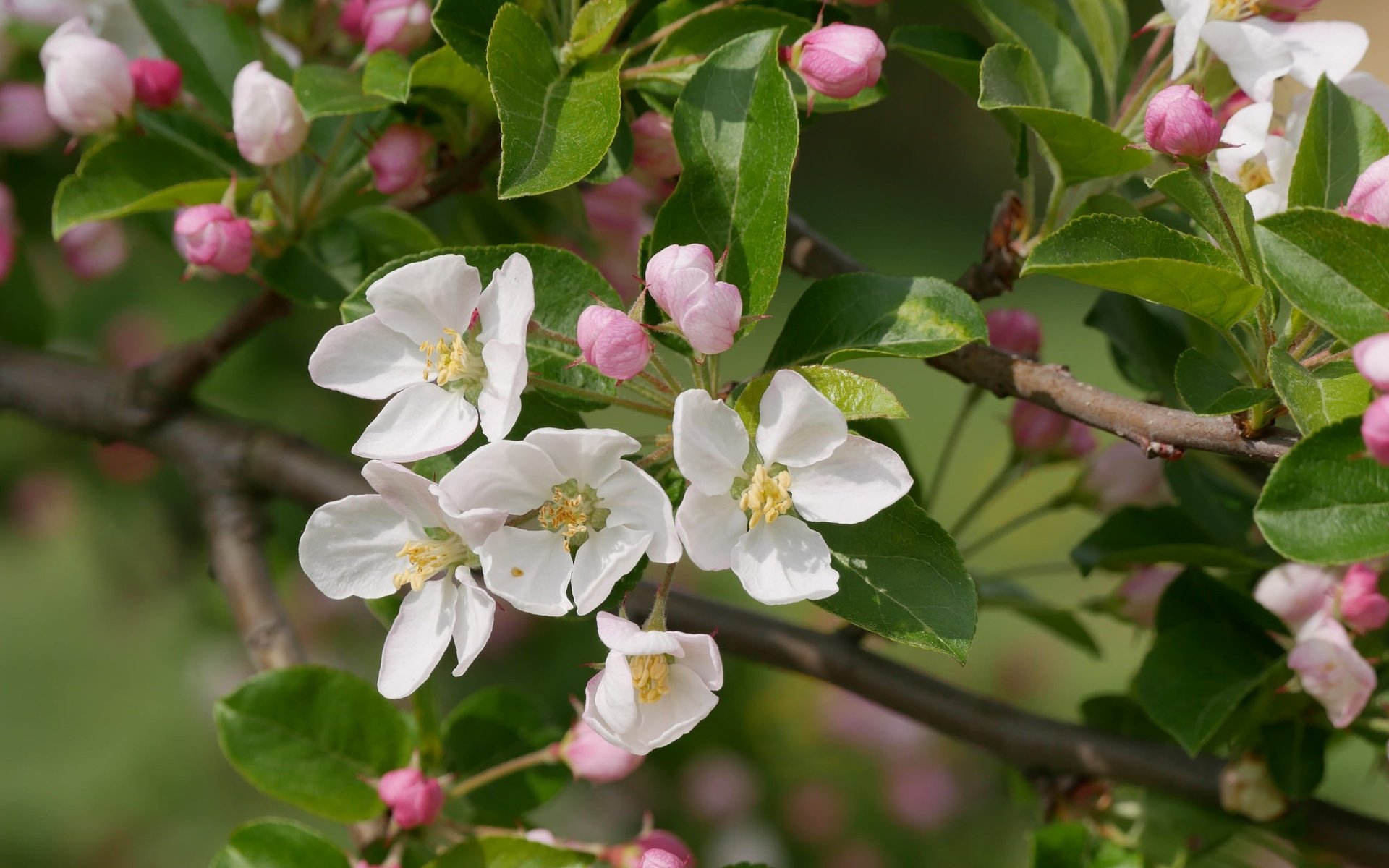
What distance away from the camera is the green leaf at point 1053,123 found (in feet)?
2.49

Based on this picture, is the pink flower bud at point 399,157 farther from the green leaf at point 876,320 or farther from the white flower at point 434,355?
the green leaf at point 876,320

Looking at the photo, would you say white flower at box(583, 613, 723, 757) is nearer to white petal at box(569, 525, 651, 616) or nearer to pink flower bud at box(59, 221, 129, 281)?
white petal at box(569, 525, 651, 616)

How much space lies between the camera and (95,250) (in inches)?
56.1

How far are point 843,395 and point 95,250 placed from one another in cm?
111

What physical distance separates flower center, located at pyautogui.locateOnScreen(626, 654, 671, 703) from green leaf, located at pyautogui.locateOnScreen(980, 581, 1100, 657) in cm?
53

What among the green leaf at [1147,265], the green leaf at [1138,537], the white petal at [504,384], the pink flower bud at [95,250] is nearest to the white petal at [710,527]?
the white petal at [504,384]

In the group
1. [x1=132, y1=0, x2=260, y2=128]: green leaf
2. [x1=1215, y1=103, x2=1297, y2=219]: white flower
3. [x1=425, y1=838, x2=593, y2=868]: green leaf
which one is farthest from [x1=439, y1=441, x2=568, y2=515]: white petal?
[x1=132, y1=0, x2=260, y2=128]: green leaf

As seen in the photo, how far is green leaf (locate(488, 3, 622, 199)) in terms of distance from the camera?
69cm

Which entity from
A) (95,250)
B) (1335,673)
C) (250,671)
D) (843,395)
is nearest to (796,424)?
(843,395)

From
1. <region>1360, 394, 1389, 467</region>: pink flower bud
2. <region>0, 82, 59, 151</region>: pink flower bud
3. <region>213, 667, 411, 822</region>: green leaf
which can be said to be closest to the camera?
<region>1360, 394, 1389, 467</region>: pink flower bud

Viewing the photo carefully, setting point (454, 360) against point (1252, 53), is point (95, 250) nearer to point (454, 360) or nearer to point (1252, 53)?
point (454, 360)

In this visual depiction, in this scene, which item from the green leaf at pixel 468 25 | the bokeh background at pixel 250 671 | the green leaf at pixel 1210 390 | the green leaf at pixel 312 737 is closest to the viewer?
the green leaf at pixel 1210 390

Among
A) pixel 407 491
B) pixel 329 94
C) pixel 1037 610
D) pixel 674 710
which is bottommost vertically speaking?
pixel 1037 610

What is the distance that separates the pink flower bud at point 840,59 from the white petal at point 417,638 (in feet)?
1.32
